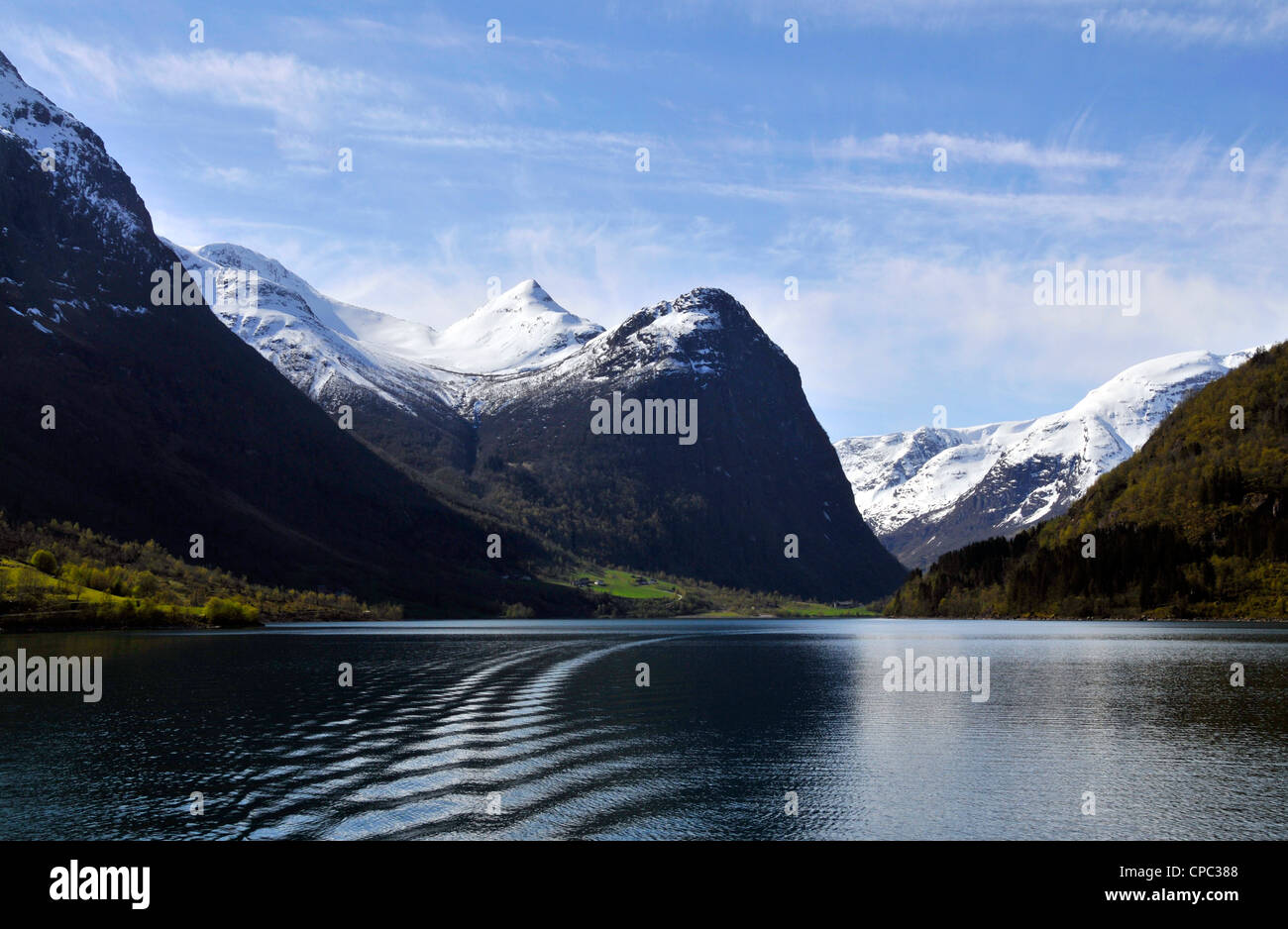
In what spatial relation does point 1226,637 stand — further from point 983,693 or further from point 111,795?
point 111,795

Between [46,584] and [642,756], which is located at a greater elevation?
[46,584]

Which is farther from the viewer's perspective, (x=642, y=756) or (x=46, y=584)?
(x=46, y=584)

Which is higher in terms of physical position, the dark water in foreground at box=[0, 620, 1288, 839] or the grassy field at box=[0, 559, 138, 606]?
the grassy field at box=[0, 559, 138, 606]

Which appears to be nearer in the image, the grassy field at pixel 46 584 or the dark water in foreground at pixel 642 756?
the dark water in foreground at pixel 642 756

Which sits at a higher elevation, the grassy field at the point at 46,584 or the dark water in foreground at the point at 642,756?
the grassy field at the point at 46,584

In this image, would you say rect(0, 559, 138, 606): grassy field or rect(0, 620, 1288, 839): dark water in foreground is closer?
rect(0, 620, 1288, 839): dark water in foreground

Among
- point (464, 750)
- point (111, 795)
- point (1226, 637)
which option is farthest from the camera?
point (1226, 637)
